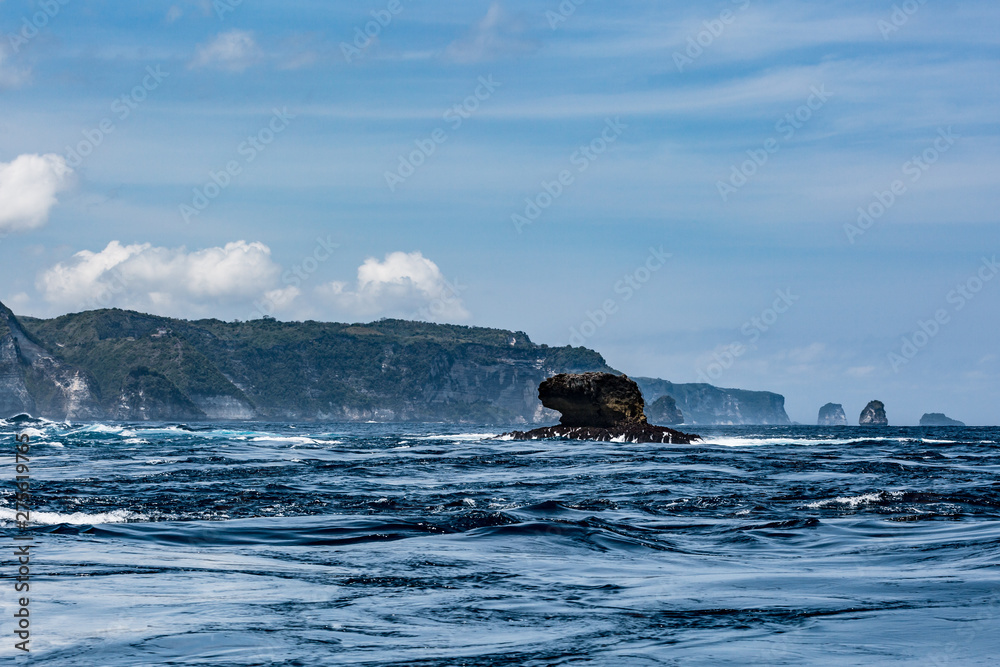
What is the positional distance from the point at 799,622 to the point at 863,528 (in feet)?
28.0

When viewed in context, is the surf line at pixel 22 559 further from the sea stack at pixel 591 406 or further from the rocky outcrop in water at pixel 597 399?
the rocky outcrop in water at pixel 597 399

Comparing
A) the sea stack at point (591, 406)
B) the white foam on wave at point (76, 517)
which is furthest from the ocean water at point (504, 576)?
the sea stack at point (591, 406)

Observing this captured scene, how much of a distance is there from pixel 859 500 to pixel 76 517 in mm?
15286

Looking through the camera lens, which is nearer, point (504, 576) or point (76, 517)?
point (504, 576)

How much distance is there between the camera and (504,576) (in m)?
10.2

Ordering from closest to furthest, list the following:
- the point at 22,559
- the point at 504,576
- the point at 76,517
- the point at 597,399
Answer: the point at 504,576, the point at 22,559, the point at 76,517, the point at 597,399

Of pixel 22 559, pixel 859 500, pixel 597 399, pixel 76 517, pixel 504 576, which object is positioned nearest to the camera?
pixel 504 576

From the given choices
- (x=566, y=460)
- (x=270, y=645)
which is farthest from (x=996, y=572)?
(x=566, y=460)

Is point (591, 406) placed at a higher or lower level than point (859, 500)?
higher

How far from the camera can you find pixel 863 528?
1538 centimetres

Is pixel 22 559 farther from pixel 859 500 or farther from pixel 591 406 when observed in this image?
pixel 591 406

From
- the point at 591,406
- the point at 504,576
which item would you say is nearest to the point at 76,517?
the point at 504,576

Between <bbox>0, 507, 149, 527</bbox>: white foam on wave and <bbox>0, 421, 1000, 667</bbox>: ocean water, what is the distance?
6cm

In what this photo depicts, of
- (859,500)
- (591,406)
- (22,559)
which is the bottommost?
(859,500)
